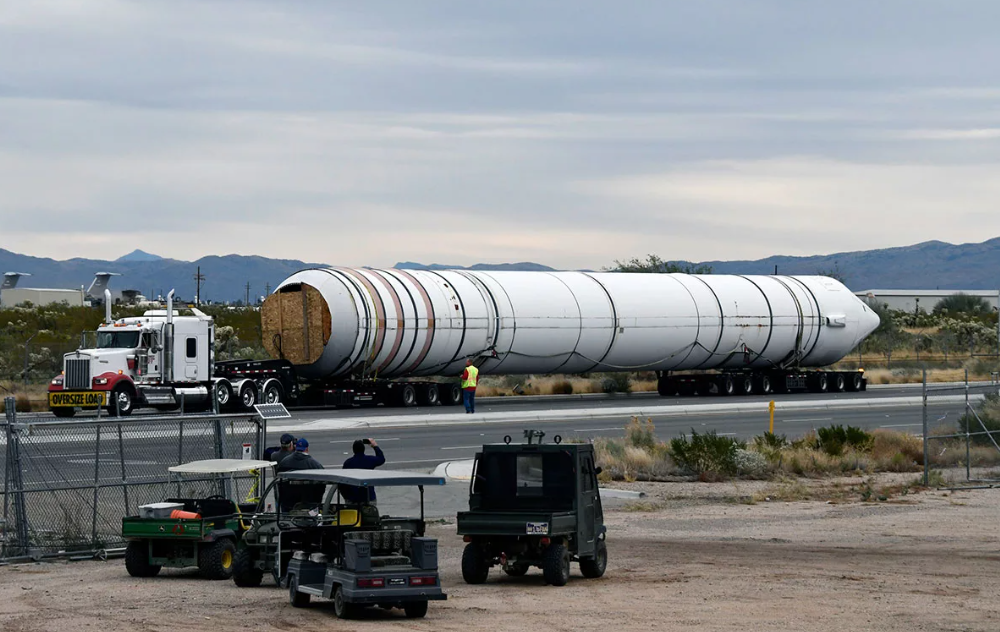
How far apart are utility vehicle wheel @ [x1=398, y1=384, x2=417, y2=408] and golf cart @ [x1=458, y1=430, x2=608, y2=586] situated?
3114 centimetres

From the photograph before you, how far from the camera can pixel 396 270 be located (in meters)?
47.1

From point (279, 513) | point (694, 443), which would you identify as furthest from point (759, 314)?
point (279, 513)

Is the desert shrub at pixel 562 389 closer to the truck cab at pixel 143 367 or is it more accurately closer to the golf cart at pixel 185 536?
the truck cab at pixel 143 367

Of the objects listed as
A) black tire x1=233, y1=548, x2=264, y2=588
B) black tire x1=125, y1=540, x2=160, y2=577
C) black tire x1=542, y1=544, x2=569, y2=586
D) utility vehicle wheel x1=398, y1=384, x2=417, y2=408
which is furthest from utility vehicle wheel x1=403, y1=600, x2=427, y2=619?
utility vehicle wheel x1=398, y1=384, x2=417, y2=408

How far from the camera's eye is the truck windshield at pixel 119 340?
39344 mm

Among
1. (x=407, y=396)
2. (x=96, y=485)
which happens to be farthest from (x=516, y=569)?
(x=407, y=396)

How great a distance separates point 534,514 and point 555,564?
53 cm

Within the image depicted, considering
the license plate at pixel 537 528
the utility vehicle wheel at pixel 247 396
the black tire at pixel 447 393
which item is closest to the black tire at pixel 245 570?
the license plate at pixel 537 528

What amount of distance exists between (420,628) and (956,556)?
7.57 m

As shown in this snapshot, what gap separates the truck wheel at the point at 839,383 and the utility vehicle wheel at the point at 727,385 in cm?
546

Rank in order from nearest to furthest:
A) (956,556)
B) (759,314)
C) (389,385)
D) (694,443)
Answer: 1. (956,556)
2. (694,443)
3. (389,385)
4. (759,314)

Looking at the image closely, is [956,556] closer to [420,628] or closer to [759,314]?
[420,628]

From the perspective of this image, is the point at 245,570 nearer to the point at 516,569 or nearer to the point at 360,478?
the point at 360,478

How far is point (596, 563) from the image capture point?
1415 cm
